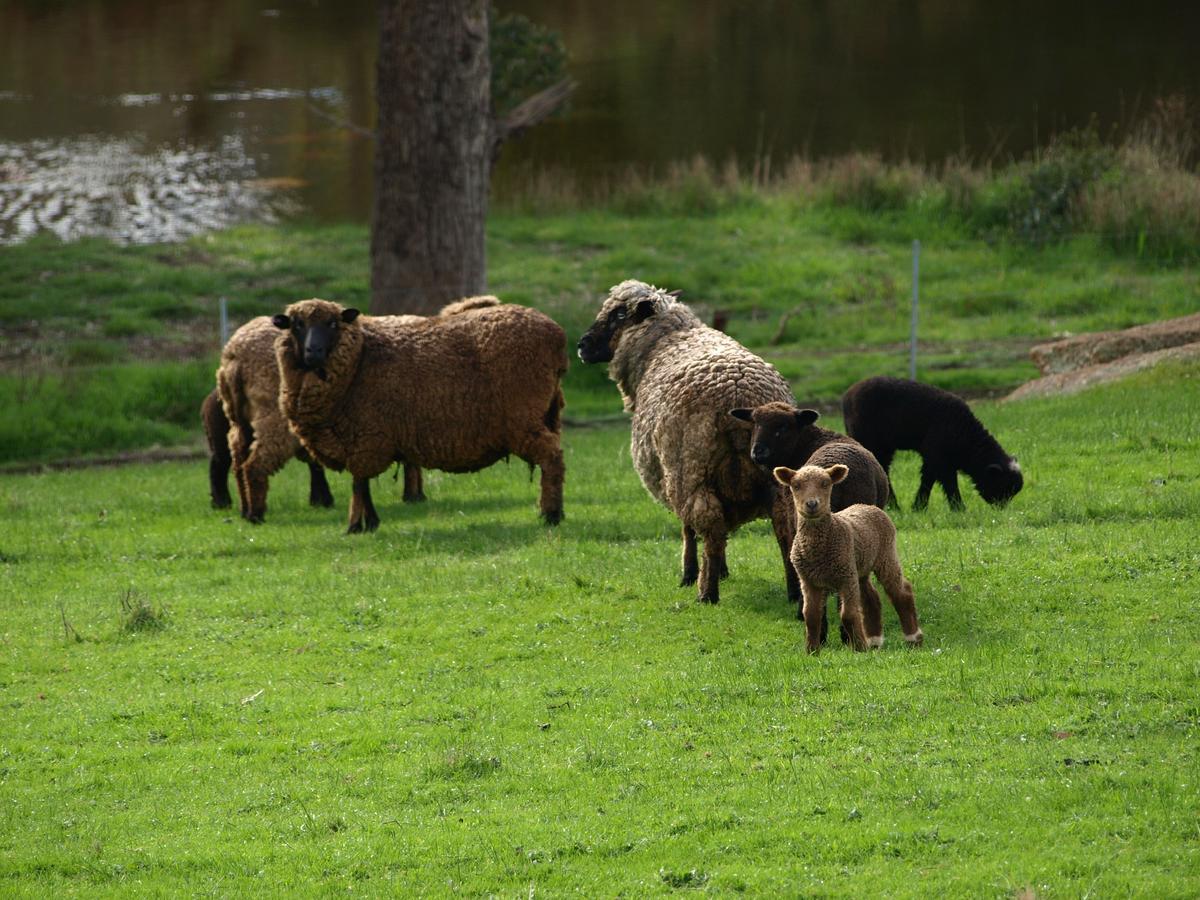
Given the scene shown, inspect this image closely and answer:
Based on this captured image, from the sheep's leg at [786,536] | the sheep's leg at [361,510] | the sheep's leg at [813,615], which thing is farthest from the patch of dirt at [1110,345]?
the sheep's leg at [813,615]

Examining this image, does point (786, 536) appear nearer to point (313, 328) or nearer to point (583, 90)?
point (313, 328)

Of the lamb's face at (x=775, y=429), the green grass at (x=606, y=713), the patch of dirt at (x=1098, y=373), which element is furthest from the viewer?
the patch of dirt at (x=1098, y=373)

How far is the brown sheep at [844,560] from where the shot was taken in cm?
950

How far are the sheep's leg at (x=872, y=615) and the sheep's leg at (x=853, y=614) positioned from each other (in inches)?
3.4

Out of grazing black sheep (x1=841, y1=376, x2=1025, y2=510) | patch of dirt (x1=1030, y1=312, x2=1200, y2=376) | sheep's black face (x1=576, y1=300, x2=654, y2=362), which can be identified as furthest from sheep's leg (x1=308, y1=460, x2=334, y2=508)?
patch of dirt (x1=1030, y1=312, x2=1200, y2=376)

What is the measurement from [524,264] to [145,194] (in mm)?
15204

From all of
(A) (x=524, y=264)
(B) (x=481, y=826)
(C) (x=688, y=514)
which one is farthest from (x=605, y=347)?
(A) (x=524, y=264)

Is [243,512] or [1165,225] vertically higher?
[1165,225]

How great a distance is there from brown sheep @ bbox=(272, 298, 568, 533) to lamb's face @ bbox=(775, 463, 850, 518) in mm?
5568

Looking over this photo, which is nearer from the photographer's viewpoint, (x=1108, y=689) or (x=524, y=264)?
(x=1108, y=689)

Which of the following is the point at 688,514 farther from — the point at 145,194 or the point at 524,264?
the point at 145,194

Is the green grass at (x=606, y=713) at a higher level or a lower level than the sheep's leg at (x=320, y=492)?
higher

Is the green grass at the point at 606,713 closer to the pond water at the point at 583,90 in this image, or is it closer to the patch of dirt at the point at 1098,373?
the patch of dirt at the point at 1098,373

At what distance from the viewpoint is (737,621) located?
11195 millimetres
